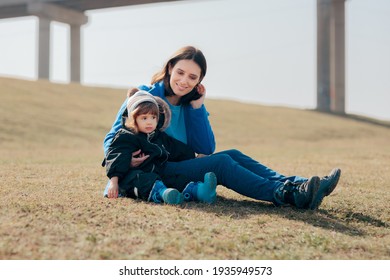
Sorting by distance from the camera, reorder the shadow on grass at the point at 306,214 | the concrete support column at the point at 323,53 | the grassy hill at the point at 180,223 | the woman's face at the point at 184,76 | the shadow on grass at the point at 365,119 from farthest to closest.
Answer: the concrete support column at the point at 323,53 → the shadow on grass at the point at 365,119 → the woman's face at the point at 184,76 → the shadow on grass at the point at 306,214 → the grassy hill at the point at 180,223

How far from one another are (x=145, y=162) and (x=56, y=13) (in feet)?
87.8

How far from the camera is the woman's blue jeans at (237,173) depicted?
4043mm

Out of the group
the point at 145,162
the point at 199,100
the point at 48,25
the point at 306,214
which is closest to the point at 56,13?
the point at 48,25

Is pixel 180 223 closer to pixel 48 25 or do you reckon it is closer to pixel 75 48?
pixel 48 25

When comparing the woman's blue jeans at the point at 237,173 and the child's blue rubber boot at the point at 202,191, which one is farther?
the woman's blue jeans at the point at 237,173

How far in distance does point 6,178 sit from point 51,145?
A: 24.6 ft

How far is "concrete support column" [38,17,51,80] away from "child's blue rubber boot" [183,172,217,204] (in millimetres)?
27038

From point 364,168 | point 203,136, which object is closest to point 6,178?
point 203,136

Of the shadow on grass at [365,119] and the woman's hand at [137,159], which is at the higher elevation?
the woman's hand at [137,159]

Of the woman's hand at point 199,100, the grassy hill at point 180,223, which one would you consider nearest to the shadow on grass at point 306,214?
the grassy hill at point 180,223

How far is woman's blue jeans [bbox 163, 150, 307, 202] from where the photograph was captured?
13.3 ft

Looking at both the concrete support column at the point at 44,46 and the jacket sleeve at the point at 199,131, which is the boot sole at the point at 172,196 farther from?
the concrete support column at the point at 44,46

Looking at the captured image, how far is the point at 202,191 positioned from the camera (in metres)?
4.02

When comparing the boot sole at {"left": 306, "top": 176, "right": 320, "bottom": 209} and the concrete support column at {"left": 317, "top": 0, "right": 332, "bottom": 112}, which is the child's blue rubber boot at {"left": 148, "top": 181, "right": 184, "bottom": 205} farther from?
the concrete support column at {"left": 317, "top": 0, "right": 332, "bottom": 112}
